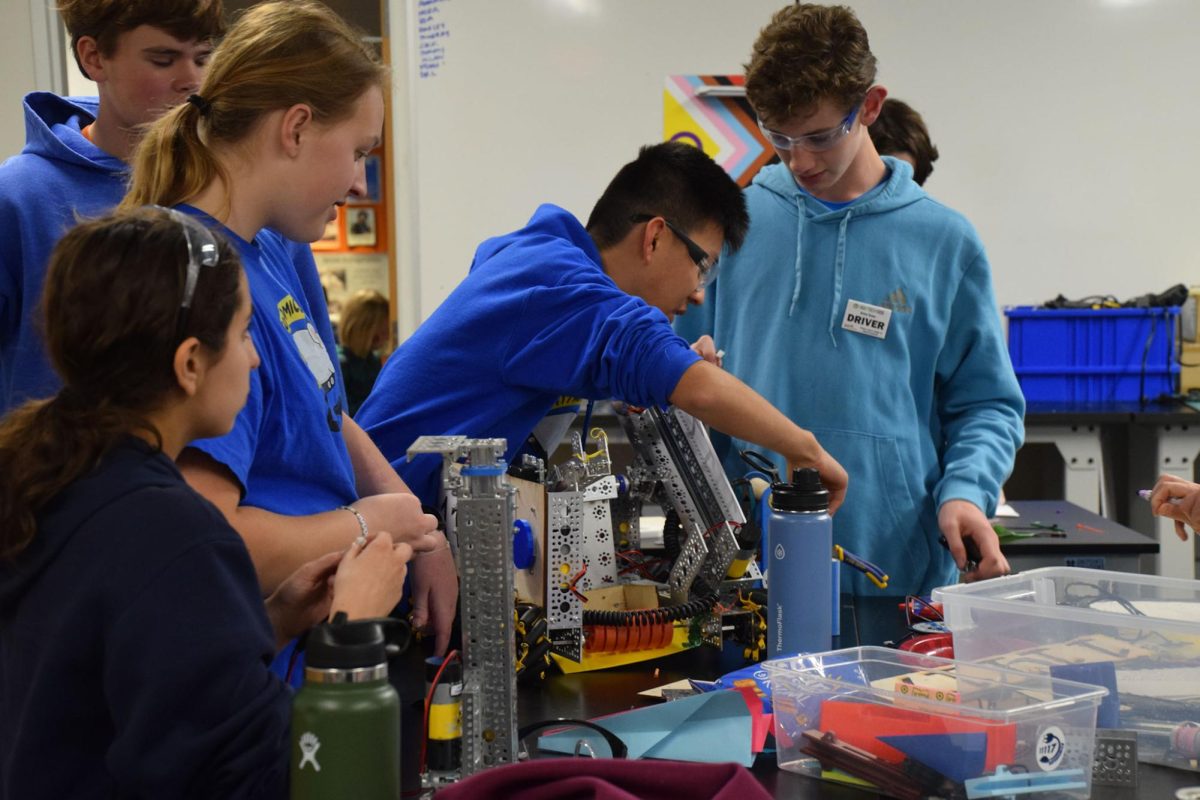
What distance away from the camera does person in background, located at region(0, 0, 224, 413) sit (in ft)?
5.55

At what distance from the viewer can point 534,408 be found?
73.9 inches

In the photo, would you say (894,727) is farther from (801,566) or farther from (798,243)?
(798,243)

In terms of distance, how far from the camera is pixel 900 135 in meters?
3.15

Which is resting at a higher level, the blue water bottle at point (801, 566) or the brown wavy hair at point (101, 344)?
the brown wavy hair at point (101, 344)

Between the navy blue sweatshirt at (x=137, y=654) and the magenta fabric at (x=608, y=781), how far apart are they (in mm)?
179

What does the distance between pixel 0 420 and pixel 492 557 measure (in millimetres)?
492

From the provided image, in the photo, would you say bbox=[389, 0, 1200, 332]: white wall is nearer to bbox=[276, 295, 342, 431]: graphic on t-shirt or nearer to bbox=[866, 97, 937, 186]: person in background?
bbox=[866, 97, 937, 186]: person in background

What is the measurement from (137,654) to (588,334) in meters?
0.95

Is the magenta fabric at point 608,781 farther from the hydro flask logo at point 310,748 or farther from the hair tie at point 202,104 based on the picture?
the hair tie at point 202,104

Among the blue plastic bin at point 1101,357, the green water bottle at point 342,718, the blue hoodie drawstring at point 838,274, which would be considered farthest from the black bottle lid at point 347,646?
the blue plastic bin at point 1101,357

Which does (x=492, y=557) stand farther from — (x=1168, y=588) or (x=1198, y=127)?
(x=1198, y=127)

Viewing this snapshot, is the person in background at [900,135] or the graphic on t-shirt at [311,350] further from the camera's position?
the person in background at [900,135]

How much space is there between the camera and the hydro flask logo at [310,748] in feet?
3.01

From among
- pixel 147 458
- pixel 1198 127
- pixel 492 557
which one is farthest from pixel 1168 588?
pixel 1198 127
